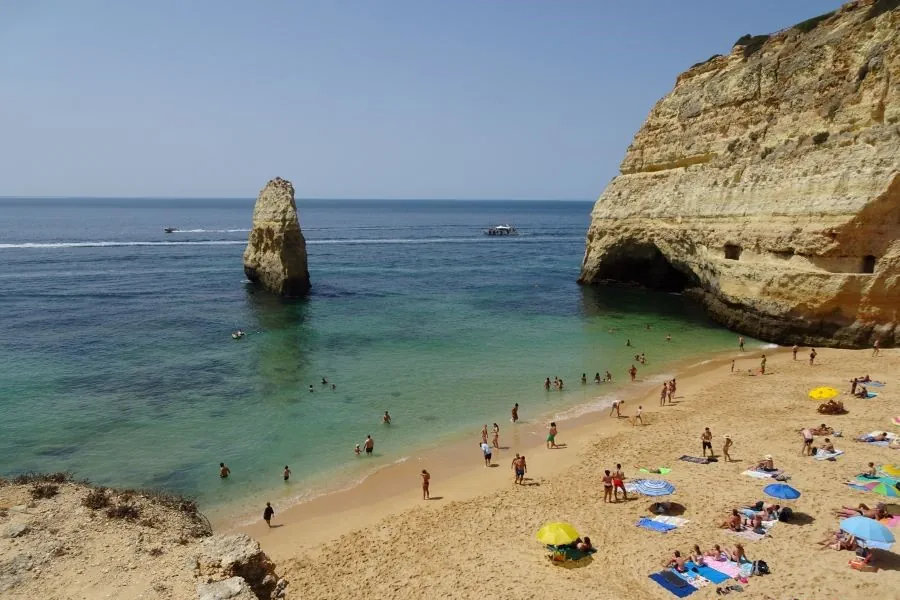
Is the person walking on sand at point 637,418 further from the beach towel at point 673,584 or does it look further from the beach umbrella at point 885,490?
the beach towel at point 673,584

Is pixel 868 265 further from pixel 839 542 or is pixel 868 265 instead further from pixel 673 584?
pixel 673 584

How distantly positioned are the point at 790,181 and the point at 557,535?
25126 millimetres

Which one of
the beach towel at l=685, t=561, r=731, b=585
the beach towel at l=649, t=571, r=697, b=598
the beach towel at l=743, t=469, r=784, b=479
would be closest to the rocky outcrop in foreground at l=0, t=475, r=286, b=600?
the beach towel at l=649, t=571, r=697, b=598

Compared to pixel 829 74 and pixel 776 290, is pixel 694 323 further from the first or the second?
pixel 829 74

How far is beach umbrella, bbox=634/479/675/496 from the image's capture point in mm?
15141

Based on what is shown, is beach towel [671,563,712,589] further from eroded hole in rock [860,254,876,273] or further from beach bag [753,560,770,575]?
eroded hole in rock [860,254,876,273]

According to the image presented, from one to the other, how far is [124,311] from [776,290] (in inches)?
1633

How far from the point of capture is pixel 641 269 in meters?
48.5

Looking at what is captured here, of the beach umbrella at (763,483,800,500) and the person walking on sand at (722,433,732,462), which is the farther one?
the person walking on sand at (722,433,732,462)

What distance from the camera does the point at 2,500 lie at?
1323 cm

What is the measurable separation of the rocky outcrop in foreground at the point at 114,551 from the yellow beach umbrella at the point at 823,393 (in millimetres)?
20831

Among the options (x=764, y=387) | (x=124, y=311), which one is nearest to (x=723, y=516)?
(x=764, y=387)

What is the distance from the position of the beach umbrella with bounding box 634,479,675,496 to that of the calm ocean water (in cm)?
736

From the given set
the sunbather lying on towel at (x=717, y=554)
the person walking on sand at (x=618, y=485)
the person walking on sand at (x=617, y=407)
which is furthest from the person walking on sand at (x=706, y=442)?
the sunbather lying on towel at (x=717, y=554)
